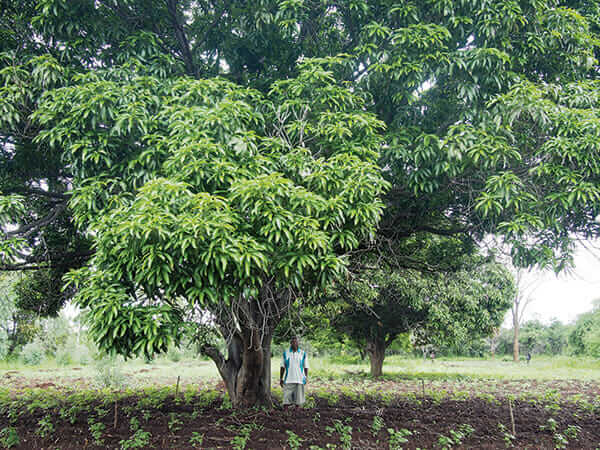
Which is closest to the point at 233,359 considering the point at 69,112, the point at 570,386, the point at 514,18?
the point at 69,112

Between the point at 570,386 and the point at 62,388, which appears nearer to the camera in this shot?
the point at 62,388

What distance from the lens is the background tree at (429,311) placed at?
13.4m

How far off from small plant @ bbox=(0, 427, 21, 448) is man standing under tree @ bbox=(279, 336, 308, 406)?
4.23 meters

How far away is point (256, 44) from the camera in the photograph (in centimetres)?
682

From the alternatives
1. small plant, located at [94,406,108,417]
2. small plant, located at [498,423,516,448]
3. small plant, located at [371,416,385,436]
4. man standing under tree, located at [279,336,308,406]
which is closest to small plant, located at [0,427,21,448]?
small plant, located at [94,406,108,417]

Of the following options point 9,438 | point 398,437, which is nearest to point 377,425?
point 398,437

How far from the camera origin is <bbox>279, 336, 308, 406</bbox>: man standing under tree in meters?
8.04

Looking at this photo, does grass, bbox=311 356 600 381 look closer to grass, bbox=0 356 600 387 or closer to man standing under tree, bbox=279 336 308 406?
grass, bbox=0 356 600 387

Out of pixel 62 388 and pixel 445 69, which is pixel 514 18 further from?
pixel 62 388

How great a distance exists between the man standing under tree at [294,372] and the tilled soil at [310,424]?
304 mm

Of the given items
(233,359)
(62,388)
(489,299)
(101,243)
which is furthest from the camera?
(489,299)

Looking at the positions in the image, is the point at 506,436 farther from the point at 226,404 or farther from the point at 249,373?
the point at 226,404

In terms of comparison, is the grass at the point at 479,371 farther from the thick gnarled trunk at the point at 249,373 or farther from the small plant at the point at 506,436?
the small plant at the point at 506,436

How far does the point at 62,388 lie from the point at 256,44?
11506 mm
